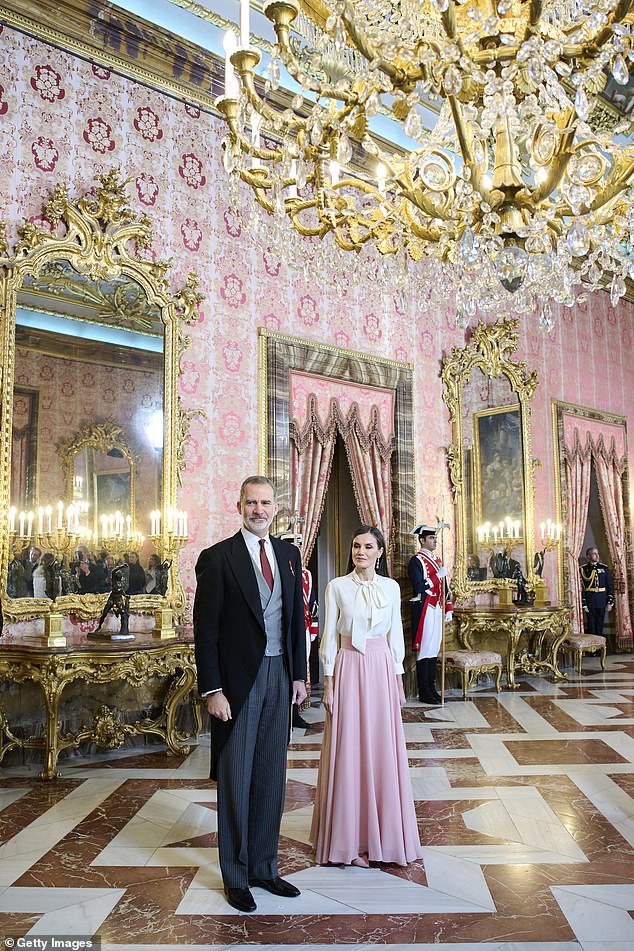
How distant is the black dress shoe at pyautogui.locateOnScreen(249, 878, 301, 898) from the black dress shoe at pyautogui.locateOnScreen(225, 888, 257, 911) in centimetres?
13

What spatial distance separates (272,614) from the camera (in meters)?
3.11

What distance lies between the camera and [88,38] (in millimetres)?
5727

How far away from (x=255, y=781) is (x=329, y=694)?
51cm

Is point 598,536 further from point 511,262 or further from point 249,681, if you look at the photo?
point 249,681

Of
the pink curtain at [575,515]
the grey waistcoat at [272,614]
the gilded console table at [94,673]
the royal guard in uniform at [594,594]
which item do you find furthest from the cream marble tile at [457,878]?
the royal guard in uniform at [594,594]

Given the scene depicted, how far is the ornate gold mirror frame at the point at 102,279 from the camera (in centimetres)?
511

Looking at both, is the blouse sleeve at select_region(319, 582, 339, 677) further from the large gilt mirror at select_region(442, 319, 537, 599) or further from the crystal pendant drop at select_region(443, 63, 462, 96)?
the large gilt mirror at select_region(442, 319, 537, 599)

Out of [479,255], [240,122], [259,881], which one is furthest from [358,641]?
[240,122]

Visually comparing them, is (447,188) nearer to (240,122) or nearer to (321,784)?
(240,122)

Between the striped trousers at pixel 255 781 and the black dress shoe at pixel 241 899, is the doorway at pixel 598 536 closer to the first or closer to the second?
the striped trousers at pixel 255 781

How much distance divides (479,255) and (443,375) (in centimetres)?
471

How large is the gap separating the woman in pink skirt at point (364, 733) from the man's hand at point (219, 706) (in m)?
0.59

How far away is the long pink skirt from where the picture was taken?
3.28 metres

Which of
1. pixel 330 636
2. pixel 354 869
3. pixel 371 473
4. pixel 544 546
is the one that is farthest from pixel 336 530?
pixel 354 869
